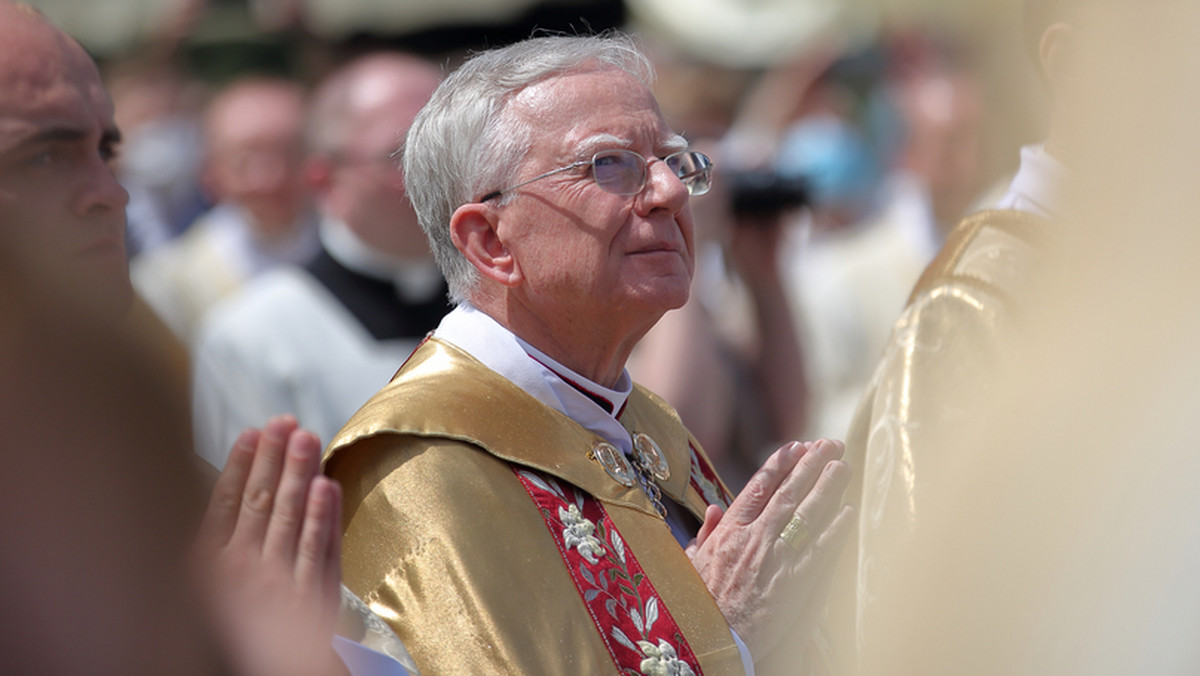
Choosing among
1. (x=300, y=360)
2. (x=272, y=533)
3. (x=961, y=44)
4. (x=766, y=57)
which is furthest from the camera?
(x=766, y=57)

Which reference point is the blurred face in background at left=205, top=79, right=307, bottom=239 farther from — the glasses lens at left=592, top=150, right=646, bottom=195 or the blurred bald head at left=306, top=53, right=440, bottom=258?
the glasses lens at left=592, top=150, right=646, bottom=195

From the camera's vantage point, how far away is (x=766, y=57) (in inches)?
503

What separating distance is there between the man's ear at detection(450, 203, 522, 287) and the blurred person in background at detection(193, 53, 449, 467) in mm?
2031

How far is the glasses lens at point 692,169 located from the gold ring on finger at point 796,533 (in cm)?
68

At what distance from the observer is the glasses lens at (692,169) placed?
2.79 meters

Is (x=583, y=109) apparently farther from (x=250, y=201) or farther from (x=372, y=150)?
(x=250, y=201)

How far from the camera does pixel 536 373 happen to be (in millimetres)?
2668

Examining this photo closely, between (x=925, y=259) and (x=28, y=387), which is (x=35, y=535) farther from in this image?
(x=925, y=259)

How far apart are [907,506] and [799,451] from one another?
0.31 metres

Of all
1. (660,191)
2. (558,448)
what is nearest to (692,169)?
(660,191)

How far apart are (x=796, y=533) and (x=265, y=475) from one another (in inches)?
42.1

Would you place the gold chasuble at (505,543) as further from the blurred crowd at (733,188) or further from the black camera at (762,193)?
the black camera at (762,193)

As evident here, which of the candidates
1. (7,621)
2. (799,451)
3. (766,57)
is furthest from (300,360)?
(766,57)

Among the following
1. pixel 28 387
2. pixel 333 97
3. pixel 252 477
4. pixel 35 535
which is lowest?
pixel 333 97
